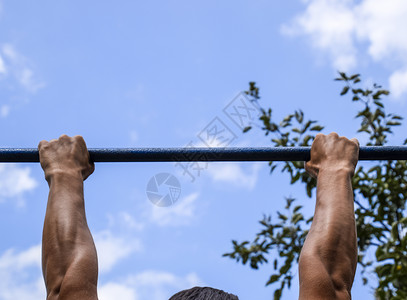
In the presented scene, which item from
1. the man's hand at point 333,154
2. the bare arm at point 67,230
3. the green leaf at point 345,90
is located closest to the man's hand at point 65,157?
the bare arm at point 67,230

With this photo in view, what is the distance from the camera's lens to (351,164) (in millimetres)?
2326

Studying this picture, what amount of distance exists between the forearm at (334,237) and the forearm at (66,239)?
742 millimetres

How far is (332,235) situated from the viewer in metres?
2.06

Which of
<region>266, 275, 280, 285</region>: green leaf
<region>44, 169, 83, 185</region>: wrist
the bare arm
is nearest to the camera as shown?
the bare arm

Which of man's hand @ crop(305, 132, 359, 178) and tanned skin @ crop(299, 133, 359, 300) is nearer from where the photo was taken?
tanned skin @ crop(299, 133, 359, 300)

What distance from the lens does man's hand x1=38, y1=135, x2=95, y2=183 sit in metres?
2.27

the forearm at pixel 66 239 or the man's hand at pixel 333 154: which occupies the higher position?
the man's hand at pixel 333 154

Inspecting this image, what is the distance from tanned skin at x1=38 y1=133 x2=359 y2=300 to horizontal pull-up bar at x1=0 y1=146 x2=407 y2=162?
0.11 m

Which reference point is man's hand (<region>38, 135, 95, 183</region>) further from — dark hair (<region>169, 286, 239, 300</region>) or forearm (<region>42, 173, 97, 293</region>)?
dark hair (<region>169, 286, 239, 300</region>)

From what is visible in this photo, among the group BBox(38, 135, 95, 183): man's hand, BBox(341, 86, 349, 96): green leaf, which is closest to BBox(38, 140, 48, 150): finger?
BBox(38, 135, 95, 183): man's hand

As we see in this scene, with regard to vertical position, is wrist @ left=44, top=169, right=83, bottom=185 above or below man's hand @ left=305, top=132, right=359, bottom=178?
below

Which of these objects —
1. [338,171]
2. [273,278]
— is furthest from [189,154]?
[273,278]

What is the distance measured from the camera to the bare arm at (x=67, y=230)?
1946 millimetres

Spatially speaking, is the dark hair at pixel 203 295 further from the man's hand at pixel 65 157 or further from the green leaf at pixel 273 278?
the green leaf at pixel 273 278
